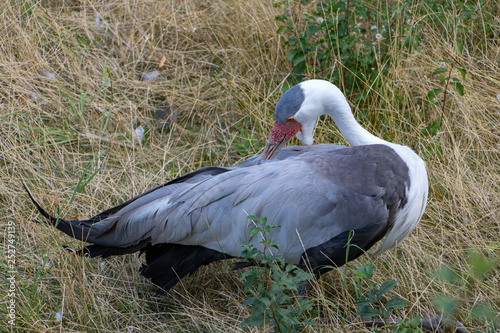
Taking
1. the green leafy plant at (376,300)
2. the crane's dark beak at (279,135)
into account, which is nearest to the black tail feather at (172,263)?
the crane's dark beak at (279,135)

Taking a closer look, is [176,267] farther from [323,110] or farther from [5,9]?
[5,9]

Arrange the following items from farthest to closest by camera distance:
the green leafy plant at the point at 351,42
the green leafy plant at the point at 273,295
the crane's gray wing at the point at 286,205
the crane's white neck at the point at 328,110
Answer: the green leafy plant at the point at 351,42, the crane's white neck at the point at 328,110, the crane's gray wing at the point at 286,205, the green leafy plant at the point at 273,295

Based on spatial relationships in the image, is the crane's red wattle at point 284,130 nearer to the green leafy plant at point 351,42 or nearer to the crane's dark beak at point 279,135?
the crane's dark beak at point 279,135

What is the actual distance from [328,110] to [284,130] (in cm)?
25

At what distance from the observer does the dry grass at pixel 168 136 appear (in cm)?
299

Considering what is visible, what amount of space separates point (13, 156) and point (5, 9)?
1.44m

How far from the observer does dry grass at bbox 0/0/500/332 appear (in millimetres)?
2988

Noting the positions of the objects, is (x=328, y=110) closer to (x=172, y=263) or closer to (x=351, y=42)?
(x=351, y=42)

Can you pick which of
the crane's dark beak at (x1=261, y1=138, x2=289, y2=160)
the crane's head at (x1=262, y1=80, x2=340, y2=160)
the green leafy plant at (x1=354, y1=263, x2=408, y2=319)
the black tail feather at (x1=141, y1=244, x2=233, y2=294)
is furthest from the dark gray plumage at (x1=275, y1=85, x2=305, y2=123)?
the green leafy plant at (x1=354, y1=263, x2=408, y2=319)

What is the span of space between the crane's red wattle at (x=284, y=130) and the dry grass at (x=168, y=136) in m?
0.75

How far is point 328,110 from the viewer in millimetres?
3188

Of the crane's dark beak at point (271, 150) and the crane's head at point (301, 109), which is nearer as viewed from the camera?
the crane's head at point (301, 109)

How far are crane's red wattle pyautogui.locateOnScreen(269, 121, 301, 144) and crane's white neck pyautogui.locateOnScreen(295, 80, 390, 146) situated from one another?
38mm

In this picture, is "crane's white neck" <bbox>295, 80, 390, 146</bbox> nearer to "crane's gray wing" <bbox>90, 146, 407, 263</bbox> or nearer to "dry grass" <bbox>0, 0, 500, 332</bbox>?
"crane's gray wing" <bbox>90, 146, 407, 263</bbox>
